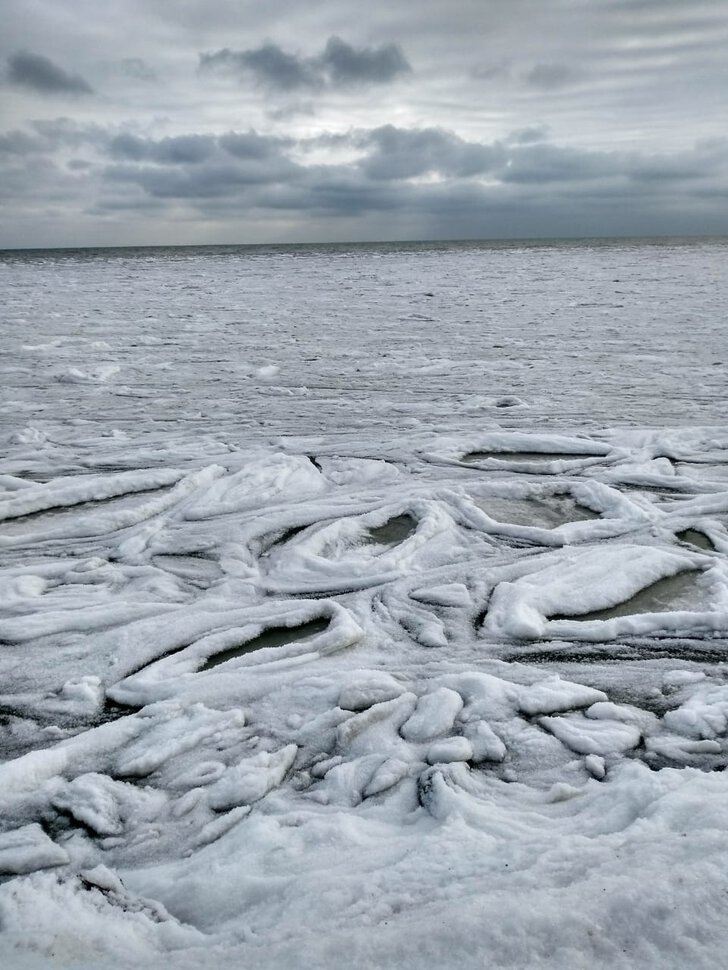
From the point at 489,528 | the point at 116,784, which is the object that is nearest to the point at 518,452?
the point at 489,528

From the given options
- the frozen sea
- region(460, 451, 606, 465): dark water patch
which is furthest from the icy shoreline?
region(460, 451, 606, 465): dark water patch

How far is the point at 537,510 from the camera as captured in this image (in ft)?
12.3

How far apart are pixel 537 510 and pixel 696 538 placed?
0.80m

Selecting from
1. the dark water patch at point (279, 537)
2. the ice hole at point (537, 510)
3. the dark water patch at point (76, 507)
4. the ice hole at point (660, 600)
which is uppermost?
the dark water patch at point (76, 507)

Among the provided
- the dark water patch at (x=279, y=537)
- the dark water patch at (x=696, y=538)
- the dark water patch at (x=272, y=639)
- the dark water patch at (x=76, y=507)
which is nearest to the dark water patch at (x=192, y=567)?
the dark water patch at (x=279, y=537)

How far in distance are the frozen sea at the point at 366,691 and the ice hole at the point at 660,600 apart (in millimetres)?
15

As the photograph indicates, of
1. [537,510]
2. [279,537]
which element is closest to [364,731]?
[279,537]

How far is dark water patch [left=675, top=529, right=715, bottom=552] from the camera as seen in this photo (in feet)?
10.5

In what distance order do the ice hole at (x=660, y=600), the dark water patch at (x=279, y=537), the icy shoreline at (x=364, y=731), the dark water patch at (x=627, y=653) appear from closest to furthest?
1. the icy shoreline at (x=364, y=731)
2. the dark water patch at (x=627, y=653)
3. the ice hole at (x=660, y=600)
4. the dark water patch at (x=279, y=537)

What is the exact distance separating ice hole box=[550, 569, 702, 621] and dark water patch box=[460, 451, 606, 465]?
1769 mm

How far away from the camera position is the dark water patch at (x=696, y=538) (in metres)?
3.21

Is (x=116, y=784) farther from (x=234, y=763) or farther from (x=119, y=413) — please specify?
(x=119, y=413)

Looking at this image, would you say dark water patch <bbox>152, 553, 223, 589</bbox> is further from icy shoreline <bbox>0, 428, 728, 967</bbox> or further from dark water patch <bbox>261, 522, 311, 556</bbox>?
dark water patch <bbox>261, 522, 311, 556</bbox>

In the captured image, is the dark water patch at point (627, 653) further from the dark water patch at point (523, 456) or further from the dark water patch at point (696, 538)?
the dark water patch at point (523, 456)
